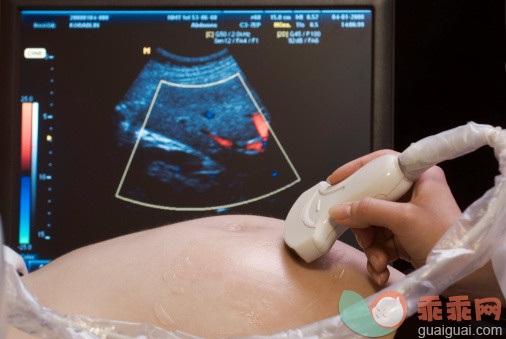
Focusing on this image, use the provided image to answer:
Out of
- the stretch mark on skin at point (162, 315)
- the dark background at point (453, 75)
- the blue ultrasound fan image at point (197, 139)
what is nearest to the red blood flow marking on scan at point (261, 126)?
the blue ultrasound fan image at point (197, 139)

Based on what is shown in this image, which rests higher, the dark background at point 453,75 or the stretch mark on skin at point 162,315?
the dark background at point 453,75

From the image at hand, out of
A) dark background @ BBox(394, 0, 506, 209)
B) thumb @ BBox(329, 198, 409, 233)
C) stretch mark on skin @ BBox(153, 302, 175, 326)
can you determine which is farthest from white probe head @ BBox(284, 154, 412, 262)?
dark background @ BBox(394, 0, 506, 209)

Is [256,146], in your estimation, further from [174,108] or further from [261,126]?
[174,108]

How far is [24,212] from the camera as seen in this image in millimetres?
930

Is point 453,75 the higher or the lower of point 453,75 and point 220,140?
the higher

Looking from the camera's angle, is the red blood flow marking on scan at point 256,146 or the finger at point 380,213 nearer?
the finger at point 380,213

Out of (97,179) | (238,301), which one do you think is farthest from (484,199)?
(97,179)

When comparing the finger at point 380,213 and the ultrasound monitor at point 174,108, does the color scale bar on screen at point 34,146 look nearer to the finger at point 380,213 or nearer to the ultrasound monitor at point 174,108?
the ultrasound monitor at point 174,108

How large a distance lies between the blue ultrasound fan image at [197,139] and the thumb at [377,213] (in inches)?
16.5

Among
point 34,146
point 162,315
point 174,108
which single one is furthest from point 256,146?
point 162,315

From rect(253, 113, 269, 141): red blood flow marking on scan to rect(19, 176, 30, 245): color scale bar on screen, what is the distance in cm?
41

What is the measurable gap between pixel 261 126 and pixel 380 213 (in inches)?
18.5

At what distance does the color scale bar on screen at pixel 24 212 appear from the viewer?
92cm

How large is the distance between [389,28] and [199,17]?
1.10ft
